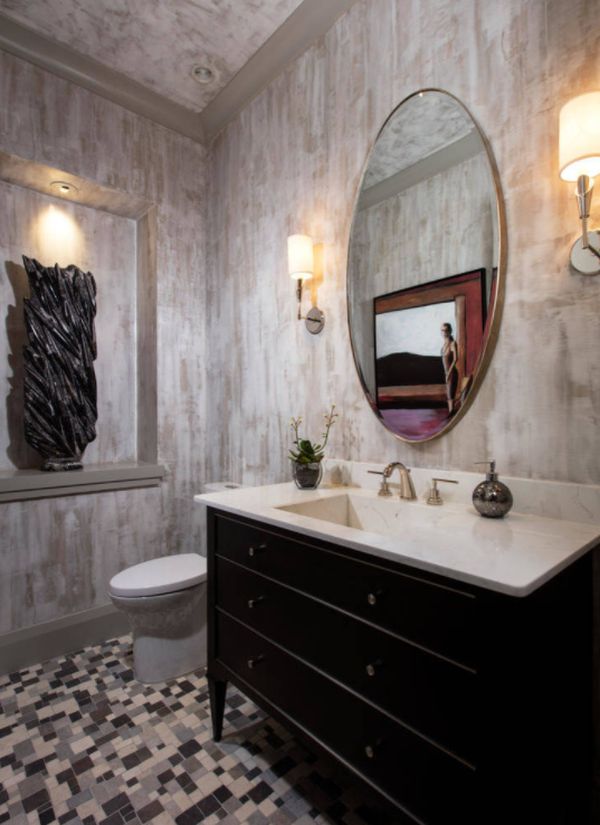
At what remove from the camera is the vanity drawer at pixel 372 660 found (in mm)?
879

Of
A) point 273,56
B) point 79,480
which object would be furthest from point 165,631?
point 273,56

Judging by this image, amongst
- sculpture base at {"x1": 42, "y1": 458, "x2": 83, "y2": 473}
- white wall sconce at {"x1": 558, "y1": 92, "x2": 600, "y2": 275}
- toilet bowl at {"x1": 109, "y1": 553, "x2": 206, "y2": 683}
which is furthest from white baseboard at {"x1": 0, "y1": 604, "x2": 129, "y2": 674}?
white wall sconce at {"x1": 558, "y1": 92, "x2": 600, "y2": 275}

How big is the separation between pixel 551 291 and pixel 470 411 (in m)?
0.43

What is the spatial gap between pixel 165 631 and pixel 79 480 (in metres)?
0.94

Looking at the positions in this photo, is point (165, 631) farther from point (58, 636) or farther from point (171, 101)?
point (171, 101)

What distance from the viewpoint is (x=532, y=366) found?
1310mm

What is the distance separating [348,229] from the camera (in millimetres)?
1903

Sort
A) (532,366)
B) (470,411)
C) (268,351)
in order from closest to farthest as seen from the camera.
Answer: (532,366) → (470,411) → (268,351)

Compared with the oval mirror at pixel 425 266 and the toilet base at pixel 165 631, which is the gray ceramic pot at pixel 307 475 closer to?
the oval mirror at pixel 425 266

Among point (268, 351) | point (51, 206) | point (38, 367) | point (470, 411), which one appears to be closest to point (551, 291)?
point (470, 411)

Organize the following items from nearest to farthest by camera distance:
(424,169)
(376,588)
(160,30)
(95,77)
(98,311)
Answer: (376,588) < (424,169) < (160,30) < (95,77) < (98,311)

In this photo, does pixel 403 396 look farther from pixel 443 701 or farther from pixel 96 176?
pixel 96 176

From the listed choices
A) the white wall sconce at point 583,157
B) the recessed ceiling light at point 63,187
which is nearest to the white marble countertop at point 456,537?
the white wall sconce at point 583,157

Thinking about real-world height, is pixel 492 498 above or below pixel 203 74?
below
